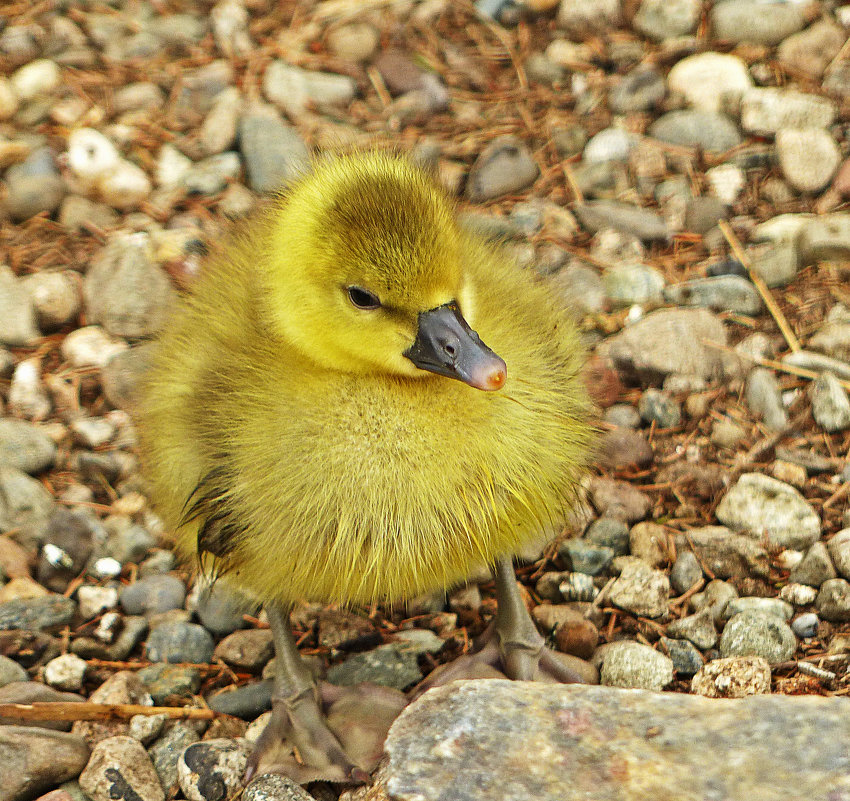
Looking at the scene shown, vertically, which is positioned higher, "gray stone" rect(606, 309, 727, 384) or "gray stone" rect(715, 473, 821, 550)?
"gray stone" rect(606, 309, 727, 384)

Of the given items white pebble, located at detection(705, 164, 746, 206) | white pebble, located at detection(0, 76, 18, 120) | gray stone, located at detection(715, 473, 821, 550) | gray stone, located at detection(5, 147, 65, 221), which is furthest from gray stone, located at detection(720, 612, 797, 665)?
white pebble, located at detection(0, 76, 18, 120)

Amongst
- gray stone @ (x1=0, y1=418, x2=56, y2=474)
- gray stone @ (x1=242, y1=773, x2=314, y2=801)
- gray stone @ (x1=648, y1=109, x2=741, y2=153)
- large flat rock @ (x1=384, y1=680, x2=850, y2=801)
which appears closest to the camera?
large flat rock @ (x1=384, y1=680, x2=850, y2=801)

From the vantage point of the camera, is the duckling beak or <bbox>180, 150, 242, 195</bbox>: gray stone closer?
the duckling beak

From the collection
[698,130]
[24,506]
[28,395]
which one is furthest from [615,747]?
[698,130]

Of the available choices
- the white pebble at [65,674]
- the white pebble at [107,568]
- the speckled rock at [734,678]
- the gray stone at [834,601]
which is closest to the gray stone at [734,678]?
the speckled rock at [734,678]

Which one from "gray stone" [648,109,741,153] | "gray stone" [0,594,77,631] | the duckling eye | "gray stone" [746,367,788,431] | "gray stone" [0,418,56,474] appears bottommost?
"gray stone" [0,594,77,631]

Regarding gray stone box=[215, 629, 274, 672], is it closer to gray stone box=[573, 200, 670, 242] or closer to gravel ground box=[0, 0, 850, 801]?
gravel ground box=[0, 0, 850, 801]

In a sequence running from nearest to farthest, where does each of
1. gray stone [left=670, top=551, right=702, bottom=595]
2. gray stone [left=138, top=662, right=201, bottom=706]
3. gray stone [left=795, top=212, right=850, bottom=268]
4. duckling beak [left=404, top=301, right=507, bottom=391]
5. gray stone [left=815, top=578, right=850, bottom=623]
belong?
duckling beak [left=404, top=301, right=507, bottom=391] < gray stone [left=815, top=578, right=850, bottom=623] < gray stone [left=138, top=662, right=201, bottom=706] < gray stone [left=670, top=551, right=702, bottom=595] < gray stone [left=795, top=212, right=850, bottom=268]
